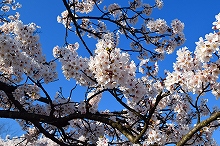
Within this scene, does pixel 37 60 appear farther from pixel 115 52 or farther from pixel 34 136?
pixel 115 52

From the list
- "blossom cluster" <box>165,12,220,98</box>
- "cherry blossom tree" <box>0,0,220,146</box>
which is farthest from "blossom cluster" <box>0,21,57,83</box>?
"blossom cluster" <box>165,12,220,98</box>

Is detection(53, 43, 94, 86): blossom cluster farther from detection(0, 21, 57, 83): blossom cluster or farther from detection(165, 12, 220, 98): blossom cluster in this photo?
detection(165, 12, 220, 98): blossom cluster

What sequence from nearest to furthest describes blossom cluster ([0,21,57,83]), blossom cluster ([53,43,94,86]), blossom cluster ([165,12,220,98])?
blossom cluster ([165,12,220,98]) < blossom cluster ([53,43,94,86]) < blossom cluster ([0,21,57,83])

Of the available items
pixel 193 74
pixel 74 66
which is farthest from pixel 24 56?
pixel 193 74

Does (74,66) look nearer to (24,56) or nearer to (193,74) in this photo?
(24,56)

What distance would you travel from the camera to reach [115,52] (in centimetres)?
356

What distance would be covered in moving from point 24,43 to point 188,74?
3586 mm

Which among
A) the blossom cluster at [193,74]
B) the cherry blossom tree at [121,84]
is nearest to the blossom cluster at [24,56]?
the cherry blossom tree at [121,84]

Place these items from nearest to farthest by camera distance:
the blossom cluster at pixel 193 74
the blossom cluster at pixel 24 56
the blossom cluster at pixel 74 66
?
the blossom cluster at pixel 193 74
the blossom cluster at pixel 74 66
the blossom cluster at pixel 24 56

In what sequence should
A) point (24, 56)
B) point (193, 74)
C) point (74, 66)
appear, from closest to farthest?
point (193, 74) < point (74, 66) < point (24, 56)

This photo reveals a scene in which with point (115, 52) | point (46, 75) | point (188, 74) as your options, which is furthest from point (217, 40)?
point (46, 75)

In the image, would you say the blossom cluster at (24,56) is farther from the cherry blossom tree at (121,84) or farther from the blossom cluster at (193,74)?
the blossom cluster at (193,74)

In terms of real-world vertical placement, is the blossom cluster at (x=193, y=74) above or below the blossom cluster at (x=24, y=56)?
below

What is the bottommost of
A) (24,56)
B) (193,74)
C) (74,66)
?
(193,74)
